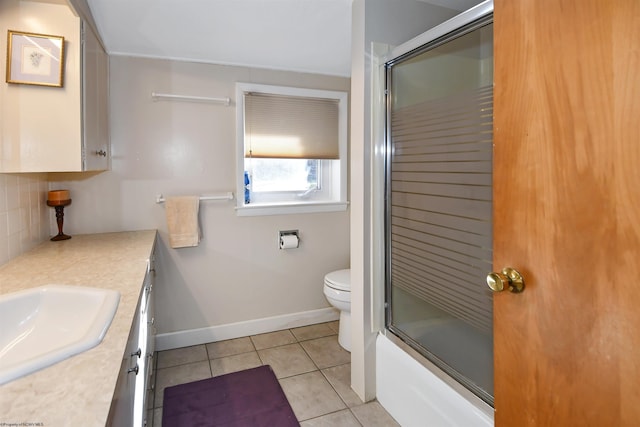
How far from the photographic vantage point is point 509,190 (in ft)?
3.08

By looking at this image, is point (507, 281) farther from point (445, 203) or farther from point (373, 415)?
point (373, 415)

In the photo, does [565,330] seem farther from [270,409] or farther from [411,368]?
[270,409]

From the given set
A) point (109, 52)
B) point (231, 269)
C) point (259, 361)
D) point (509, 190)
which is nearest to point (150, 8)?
point (109, 52)

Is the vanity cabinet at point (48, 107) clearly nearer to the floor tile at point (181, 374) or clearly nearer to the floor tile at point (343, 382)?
the floor tile at point (181, 374)

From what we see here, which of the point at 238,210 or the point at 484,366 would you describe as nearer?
the point at 484,366

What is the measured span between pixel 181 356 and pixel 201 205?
1052 millimetres

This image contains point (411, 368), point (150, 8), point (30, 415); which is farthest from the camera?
point (150, 8)

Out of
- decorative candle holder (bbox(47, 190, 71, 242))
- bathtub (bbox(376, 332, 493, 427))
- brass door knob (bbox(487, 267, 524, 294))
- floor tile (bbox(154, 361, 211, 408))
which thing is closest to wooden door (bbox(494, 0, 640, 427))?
brass door knob (bbox(487, 267, 524, 294))

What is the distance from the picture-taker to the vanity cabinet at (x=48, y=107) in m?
1.41

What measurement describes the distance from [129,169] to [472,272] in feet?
7.15

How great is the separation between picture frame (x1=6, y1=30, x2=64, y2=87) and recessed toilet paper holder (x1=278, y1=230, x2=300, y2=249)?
1675mm

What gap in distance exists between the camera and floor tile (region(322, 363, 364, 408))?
1943 millimetres

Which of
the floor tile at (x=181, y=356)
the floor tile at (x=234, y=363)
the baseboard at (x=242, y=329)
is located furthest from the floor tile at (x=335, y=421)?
the baseboard at (x=242, y=329)

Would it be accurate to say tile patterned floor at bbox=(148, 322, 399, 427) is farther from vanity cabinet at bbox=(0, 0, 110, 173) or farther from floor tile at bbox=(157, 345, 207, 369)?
vanity cabinet at bbox=(0, 0, 110, 173)
